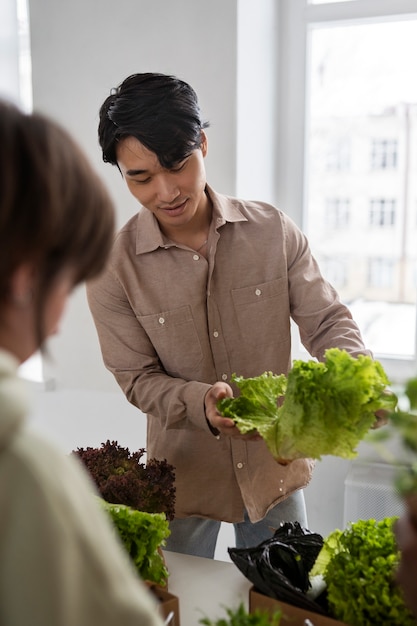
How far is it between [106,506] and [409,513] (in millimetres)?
662

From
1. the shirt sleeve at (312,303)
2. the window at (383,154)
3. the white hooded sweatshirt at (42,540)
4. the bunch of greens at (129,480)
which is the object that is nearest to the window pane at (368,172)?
the window at (383,154)

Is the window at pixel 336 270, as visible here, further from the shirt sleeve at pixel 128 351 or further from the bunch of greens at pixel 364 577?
the bunch of greens at pixel 364 577

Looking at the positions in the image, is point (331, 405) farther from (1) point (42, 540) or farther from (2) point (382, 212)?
(2) point (382, 212)

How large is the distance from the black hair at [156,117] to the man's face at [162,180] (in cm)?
2

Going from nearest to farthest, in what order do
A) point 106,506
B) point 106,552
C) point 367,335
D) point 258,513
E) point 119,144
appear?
point 106,552
point 106,506
point 119,144
point 258,513
point 367,335

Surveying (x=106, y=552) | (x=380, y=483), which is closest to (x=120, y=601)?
(x=106, y=552)

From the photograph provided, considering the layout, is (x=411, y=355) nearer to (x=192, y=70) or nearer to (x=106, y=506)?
(x=192, y=70)

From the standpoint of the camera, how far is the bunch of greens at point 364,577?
3.69 feet

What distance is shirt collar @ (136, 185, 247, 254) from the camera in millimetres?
1921

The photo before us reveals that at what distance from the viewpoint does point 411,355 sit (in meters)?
3.02

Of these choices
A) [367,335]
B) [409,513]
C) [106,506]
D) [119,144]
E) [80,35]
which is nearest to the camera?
[409,513]

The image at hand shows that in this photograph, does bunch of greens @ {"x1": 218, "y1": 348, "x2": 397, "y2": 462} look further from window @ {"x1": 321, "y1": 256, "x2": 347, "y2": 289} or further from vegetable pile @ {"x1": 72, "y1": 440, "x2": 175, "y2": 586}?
window @ {"x1": 321, "y1": 256, "x2": 347, "y2": 289}

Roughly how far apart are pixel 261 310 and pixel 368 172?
136 centimetres

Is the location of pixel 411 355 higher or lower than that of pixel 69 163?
lower
